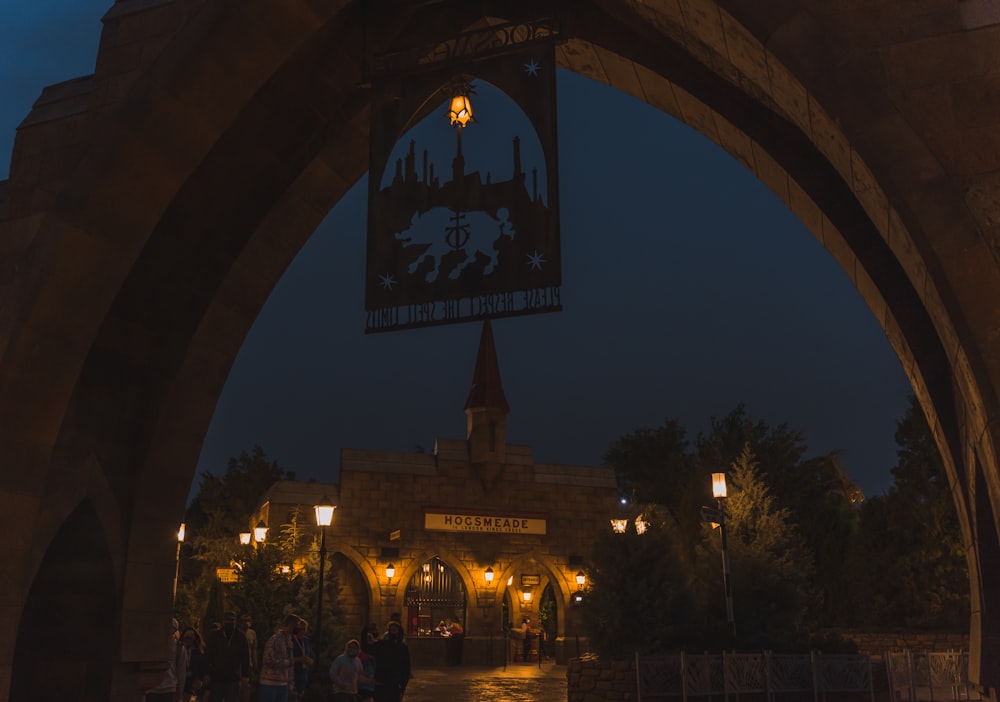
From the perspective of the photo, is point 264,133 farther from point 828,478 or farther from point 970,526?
point 828,478

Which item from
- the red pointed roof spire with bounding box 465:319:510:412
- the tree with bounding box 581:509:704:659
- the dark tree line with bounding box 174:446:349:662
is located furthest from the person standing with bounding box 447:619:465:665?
the tree with bounding box 581:509:704:659

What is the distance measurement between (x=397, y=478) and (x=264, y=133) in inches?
820

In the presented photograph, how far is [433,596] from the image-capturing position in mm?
29141

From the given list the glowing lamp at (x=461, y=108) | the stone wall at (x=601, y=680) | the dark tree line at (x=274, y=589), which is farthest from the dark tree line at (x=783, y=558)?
the glowing lamp at (x=461, y=108)

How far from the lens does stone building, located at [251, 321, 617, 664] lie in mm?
27531

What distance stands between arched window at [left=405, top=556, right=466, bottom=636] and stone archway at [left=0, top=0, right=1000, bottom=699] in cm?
2119

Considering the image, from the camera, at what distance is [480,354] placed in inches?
1166

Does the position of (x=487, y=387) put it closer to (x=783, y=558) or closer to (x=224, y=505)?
(x=783, y=558)

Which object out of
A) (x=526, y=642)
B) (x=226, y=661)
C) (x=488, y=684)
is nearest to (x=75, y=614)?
(x=226, y=661)

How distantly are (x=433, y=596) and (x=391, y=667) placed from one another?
19.9 m

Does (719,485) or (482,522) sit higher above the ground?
(482,522)

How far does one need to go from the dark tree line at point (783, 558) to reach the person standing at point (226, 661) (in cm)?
699

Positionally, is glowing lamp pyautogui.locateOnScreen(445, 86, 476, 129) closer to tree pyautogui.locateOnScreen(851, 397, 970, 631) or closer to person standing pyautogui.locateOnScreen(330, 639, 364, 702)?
person standing pyautogui.locateOnScreen(330, 639, 364, 702)

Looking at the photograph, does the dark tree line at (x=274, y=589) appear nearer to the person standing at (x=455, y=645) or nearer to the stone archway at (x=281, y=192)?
the person standing at (x=455, y=645)
